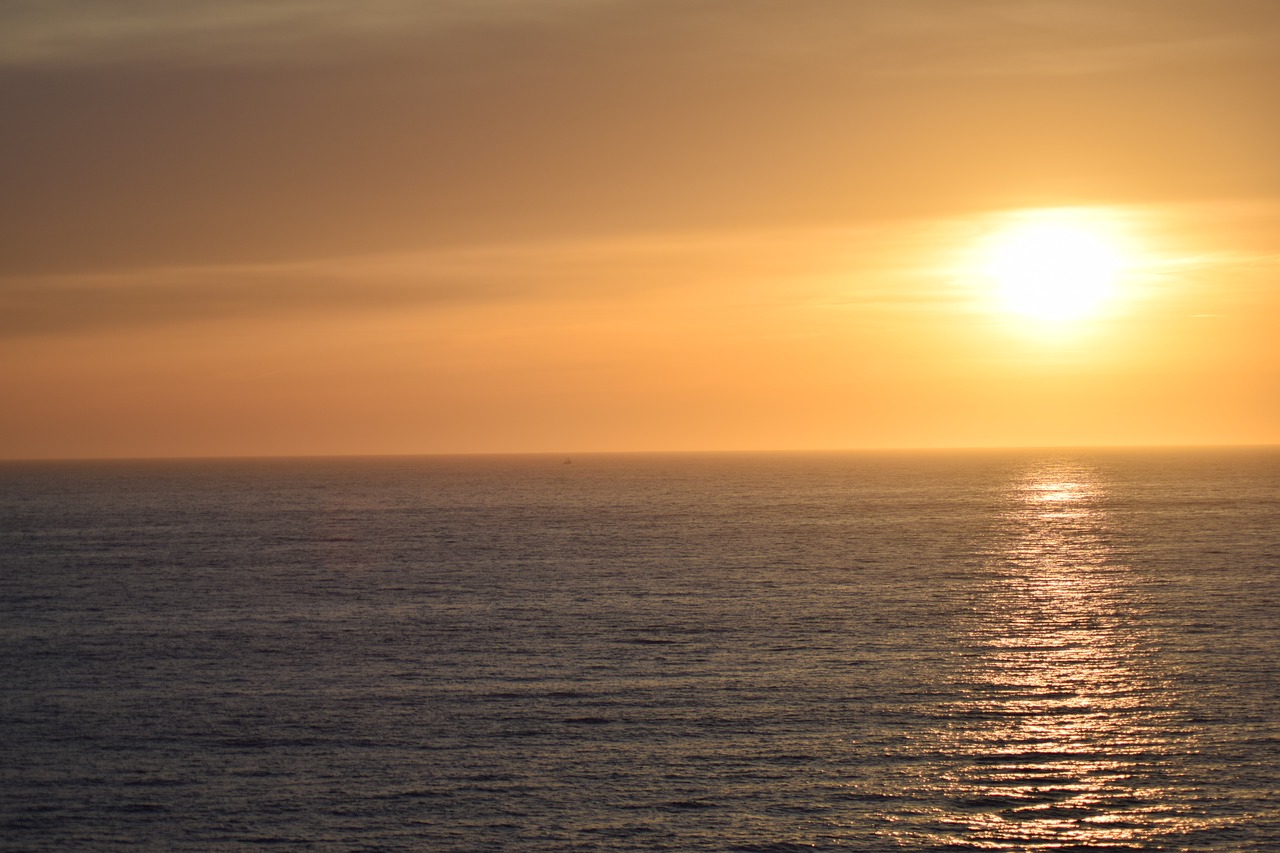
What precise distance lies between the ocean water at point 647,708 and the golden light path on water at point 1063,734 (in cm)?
22

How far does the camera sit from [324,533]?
17125 cm

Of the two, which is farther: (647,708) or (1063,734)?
(647,708)

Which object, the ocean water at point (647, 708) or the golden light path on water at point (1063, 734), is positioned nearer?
the golden light path on water at point (1063, 734)

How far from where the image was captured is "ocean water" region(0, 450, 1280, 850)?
1729 inches

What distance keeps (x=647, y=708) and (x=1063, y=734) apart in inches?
829

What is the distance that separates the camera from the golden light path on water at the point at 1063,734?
43.1 metres

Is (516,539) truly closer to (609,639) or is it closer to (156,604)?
(156,604)

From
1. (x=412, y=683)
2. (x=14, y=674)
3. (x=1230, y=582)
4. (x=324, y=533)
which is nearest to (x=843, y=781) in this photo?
(x=412, y=683)

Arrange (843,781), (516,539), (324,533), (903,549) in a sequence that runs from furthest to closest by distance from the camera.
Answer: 1. (324,533)
2. (516,539)
3. (903,549)
4. (843,781)

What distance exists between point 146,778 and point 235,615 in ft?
144

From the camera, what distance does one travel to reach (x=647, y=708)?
5894 centimetres

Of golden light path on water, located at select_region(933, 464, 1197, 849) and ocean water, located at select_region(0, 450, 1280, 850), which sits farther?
ocean water, located at select_region(0, 450, 1280, 850)

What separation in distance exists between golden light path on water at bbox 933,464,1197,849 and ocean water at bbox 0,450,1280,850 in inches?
8.6

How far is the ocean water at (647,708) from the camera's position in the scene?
144ft
